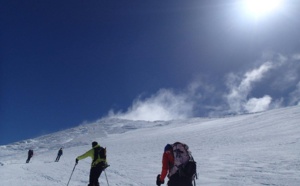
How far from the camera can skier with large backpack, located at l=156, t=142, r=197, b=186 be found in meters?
6.50

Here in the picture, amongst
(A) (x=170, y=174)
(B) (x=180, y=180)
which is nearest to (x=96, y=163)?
(A) (x=170, y=174)

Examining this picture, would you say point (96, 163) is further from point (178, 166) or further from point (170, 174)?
point (178, 166)

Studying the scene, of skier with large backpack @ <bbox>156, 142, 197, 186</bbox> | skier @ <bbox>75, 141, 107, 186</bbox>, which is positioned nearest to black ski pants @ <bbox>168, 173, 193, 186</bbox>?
skier with large backpack @ <bbox>156, 142, 197, 186</bbox>

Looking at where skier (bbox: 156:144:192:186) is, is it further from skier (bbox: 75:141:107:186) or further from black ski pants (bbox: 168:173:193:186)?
skier (bbox: 75:141:107:186)

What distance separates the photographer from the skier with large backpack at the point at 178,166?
6504mm

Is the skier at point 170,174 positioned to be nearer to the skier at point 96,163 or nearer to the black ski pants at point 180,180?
the black ski pants at point 180,180

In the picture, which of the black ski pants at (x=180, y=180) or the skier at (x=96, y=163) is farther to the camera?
the skier at (x=96, y=163)

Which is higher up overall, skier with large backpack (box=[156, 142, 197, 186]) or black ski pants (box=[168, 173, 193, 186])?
skier with large backpack (box=[156, 142, 197, 186])

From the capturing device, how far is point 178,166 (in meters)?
6.54

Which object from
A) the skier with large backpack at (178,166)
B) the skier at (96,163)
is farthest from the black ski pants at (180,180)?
the skier at (96,163)

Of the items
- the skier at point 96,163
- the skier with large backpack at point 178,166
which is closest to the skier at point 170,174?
the skier with large backpack at point 178,166

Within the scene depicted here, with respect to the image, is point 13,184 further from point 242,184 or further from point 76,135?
point 76,135

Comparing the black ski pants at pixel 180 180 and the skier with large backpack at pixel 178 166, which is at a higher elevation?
the skier with large backpack at pixel 178 166

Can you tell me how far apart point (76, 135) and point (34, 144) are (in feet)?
27.4
